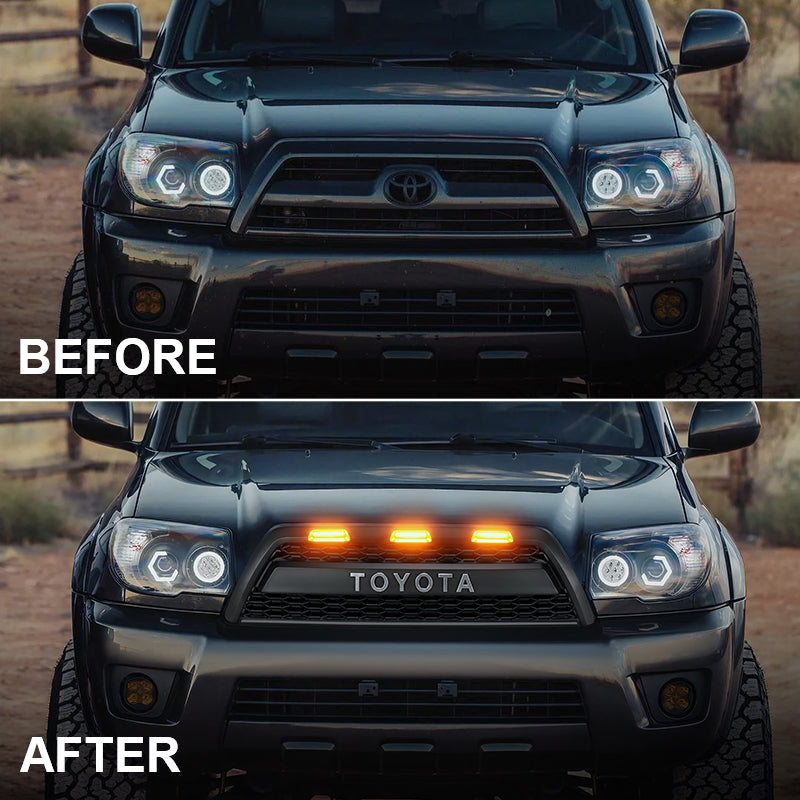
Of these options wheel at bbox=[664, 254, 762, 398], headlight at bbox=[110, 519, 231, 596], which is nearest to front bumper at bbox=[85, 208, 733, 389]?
wheel at bbox=[664, 254, 762, 398]

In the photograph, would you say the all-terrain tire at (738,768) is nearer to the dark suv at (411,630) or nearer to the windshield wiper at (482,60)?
the dark suv at (411,630)

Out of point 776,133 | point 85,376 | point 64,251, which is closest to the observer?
point 85,376

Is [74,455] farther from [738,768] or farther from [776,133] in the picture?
[738,768]

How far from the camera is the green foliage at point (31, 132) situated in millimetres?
24469

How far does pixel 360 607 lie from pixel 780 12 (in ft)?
82.5

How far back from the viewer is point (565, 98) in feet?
23.4

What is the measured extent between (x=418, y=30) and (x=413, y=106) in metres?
1.04

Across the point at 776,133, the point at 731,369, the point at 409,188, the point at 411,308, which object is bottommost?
the point at 776,133

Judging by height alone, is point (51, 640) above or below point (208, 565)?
below

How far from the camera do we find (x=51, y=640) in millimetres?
17578

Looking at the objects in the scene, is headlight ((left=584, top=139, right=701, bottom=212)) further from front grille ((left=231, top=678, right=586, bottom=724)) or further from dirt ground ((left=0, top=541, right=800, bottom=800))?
dirt ground ((left=0, top=541, right=800, bottom=800))

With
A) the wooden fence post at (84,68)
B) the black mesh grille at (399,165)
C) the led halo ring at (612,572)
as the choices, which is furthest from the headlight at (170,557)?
the wooden fence post at (84,68)

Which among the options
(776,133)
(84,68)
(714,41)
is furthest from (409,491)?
(84,68)

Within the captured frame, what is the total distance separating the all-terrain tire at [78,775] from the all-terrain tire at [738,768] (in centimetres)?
168
